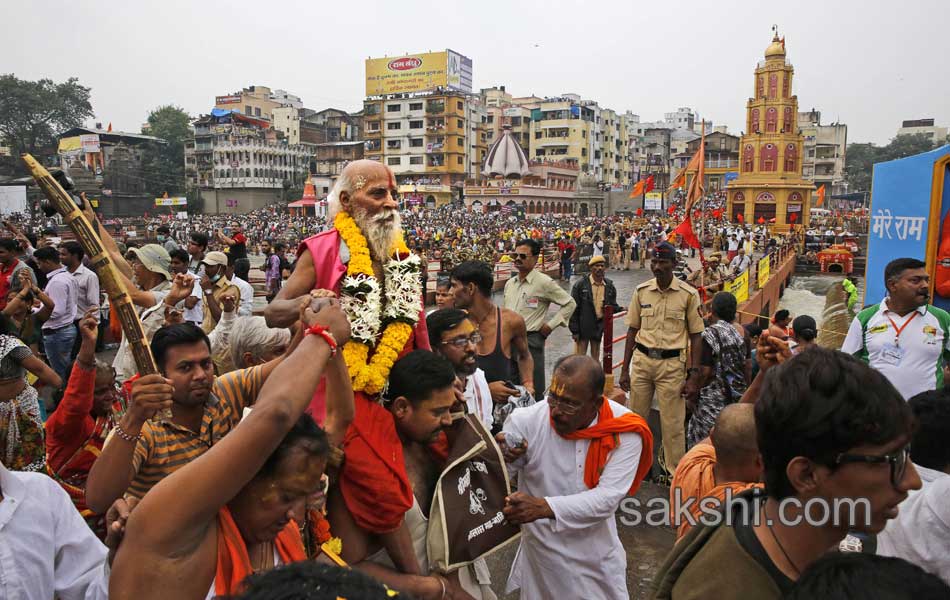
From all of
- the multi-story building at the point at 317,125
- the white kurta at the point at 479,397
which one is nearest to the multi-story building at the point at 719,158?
the multi-story building at the point at 317,125

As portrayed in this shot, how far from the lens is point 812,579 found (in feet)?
4.18

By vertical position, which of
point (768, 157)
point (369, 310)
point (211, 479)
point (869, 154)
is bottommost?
point (211, 479)

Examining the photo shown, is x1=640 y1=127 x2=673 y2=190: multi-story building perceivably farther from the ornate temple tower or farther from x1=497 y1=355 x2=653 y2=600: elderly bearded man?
x1=497 y1=355 x2=653 y2=600: elderly bearded man

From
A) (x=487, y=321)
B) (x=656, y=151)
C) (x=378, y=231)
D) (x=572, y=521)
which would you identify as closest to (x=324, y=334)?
(x=378, y=231)

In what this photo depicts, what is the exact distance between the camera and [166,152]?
7550 centimetres

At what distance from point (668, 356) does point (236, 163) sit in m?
73.2

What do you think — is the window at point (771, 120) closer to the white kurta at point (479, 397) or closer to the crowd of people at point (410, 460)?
the crowd of people at point (410, 460)

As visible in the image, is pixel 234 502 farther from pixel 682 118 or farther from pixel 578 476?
pixel 682 118

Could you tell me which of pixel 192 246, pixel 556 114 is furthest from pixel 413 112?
pixel 192 246

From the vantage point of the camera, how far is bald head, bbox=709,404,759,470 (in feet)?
8.43

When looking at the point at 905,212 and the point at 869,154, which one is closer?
the point at 905,212

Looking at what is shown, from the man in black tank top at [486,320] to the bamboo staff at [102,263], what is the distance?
111 inches

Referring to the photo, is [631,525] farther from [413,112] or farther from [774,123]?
[413,112]

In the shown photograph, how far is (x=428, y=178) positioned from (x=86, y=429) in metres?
71.6
